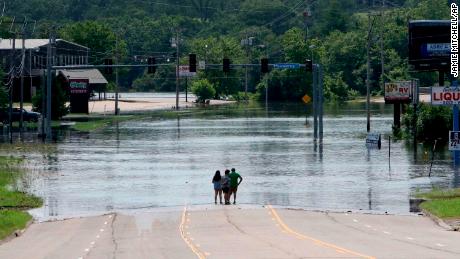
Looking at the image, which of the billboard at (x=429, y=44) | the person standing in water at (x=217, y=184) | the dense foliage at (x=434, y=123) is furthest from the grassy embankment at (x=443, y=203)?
the dense foliage at (x=434, y=123)

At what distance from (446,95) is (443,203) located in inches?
990

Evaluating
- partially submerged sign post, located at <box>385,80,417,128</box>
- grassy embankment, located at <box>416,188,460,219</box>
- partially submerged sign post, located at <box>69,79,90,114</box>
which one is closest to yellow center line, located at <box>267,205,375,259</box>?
grassy embankment, located at <box>416,188,460,219</box>

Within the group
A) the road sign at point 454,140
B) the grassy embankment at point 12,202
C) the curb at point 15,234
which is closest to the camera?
the curb at point 15,234

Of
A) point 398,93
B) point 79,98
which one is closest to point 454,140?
point 398,93

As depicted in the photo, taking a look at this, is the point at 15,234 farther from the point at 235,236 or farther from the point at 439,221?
the point at 439,221

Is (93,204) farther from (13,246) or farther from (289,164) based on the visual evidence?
(289,164)

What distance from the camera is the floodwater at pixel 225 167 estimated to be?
161 feet

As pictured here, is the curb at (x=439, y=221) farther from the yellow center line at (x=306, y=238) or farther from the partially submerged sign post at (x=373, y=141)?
the partially submerged sign post at (x=373, y=141)

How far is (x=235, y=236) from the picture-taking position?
118 feet

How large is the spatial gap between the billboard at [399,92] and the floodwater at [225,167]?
3.26 m

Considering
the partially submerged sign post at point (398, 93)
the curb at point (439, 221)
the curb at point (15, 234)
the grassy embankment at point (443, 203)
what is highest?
the partially submerged sign post at point (398, 93)

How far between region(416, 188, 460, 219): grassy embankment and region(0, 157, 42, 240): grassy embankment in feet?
51.5

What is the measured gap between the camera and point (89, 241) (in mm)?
35812

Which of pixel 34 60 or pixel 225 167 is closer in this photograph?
pixel 225 167
